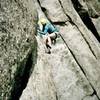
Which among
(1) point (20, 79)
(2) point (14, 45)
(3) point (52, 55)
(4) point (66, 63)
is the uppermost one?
(2) point (14, 45)

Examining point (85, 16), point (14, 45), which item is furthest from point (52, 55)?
point (85, 16)

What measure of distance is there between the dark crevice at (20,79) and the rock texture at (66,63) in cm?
19

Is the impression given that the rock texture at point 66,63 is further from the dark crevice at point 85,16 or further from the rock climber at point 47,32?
the dark crevice at point 85,16

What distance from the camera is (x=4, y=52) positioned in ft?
21.4

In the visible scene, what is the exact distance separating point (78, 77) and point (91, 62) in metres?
1.82

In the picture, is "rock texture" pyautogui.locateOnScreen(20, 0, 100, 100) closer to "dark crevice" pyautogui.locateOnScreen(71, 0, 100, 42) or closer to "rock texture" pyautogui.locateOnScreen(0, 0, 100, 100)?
"rock texture" pyautogui.locateOnScreen(0, 0, 100, 100)

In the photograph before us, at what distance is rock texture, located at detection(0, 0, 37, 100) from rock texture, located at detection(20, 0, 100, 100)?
79 centimetres

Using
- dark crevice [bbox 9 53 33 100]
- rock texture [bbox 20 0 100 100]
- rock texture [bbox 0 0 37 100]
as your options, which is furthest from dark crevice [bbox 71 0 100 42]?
dark crevice [bbox 9 53 33 100]

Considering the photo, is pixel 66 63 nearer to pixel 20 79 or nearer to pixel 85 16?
pixel 20 79

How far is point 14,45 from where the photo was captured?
7.02 meters

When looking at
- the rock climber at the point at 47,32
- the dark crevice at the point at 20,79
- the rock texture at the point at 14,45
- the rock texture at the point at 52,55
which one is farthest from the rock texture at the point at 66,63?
the rock texture at the point at 14,45

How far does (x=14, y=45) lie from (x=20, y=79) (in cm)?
127

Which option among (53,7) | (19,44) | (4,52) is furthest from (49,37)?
(4,52)

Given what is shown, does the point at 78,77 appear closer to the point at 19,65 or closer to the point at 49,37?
the point at 49,37
